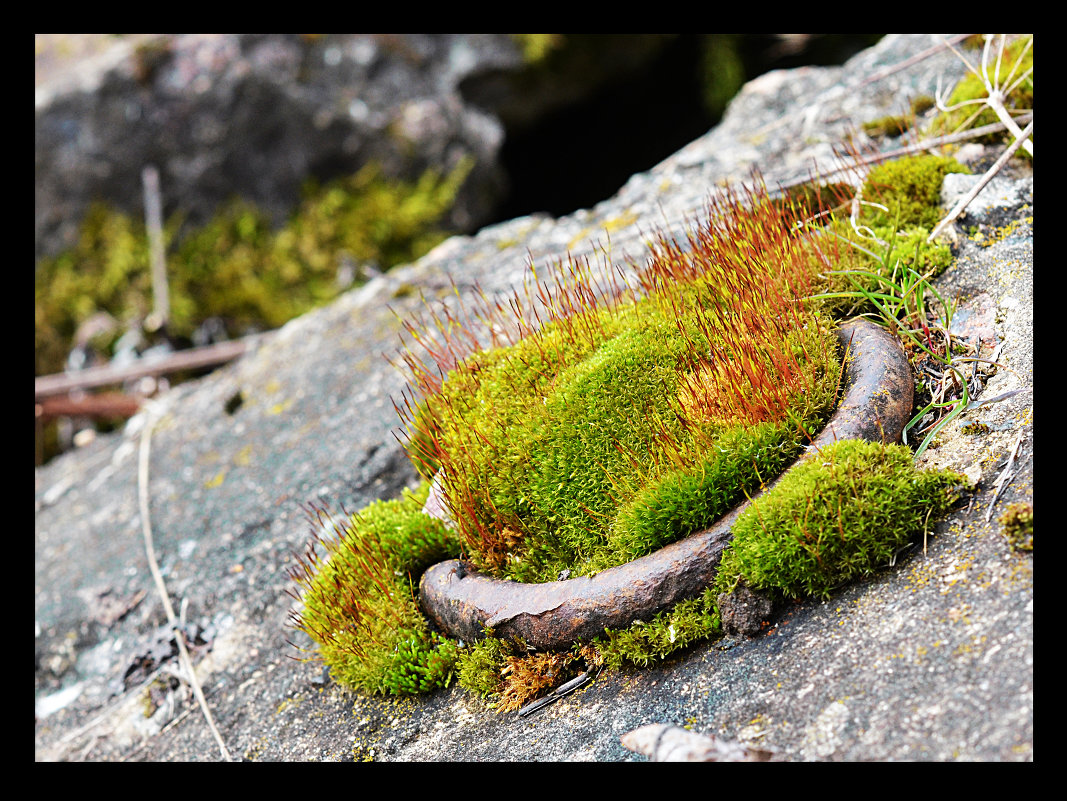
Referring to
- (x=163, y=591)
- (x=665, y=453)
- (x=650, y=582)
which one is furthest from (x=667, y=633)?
(x=163, y=591)

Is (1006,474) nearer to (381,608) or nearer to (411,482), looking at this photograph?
(381,608)

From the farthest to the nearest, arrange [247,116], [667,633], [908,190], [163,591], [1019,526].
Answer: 1. [247,116]
2. [163,591]
3. [908,190]
4. [667,633]
5. [1019,526]

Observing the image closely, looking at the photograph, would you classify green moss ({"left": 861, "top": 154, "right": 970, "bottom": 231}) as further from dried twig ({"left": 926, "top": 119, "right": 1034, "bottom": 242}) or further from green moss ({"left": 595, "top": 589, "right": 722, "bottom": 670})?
green moss ({"left": 595, "top": 589, "right": 722, "bottom": 670})

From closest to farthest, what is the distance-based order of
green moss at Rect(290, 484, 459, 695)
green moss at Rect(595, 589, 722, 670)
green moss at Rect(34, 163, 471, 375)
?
green moss at Rect(595, 589, 722, 670) → green moss at Rect(290, 484, 459, 695) → green moss at Rect(34, 163, 471, 375)

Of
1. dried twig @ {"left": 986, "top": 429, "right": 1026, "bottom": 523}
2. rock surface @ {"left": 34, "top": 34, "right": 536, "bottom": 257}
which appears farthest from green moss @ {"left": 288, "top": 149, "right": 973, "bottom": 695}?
rock surface @ {"left": 34, "top": 34, "right": 536, "bottom": 257}

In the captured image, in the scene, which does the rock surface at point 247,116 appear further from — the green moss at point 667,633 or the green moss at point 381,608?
the green moss at point 667,633

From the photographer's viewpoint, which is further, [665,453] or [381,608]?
[381,608]
